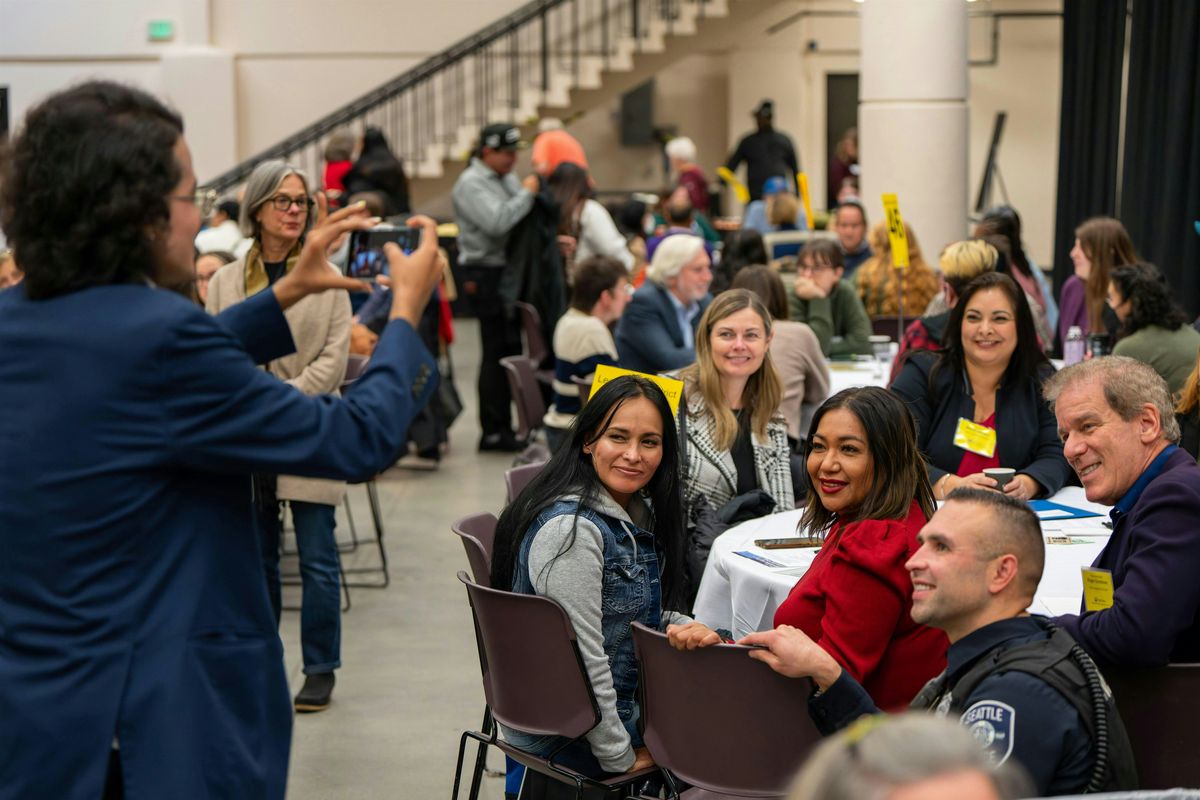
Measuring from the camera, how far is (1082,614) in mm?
2715

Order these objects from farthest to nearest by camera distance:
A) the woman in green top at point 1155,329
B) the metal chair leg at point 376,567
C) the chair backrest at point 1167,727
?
the metal chair leg at point 376,567 → the woman in green top at point 1155,329 → the chair backrest at point 1167,727

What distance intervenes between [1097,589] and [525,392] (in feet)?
13.0

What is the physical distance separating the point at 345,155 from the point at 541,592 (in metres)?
8.20

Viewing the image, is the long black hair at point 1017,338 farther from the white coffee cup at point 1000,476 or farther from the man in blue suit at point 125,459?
the man in blue suit at point 125,459

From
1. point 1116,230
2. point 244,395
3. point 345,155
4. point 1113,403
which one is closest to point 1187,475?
point 1113,403

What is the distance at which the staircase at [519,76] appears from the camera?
600 inches

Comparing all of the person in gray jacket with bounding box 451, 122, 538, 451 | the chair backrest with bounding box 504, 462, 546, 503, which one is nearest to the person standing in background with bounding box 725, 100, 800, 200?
the person in gray jacket with bounding box 451, 122, 538, 451

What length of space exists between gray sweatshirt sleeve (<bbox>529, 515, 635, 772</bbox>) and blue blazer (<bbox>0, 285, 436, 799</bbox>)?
1.05m

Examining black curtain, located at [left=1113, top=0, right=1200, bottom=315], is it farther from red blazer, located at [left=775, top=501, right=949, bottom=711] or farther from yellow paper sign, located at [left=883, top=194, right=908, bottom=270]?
red blazer, located at [left=775, top=501, right=949, bottom=711]

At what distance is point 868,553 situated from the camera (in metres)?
2.59

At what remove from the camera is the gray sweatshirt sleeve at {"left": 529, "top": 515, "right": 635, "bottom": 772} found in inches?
112

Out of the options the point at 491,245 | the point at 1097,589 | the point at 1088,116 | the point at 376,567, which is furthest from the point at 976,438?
the point at 1088,116

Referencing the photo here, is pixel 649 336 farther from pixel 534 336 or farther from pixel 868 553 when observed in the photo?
pixel 868 553

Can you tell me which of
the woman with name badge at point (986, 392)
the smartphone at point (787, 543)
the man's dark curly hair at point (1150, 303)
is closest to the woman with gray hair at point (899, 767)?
the smartphone at point (787, 543)
